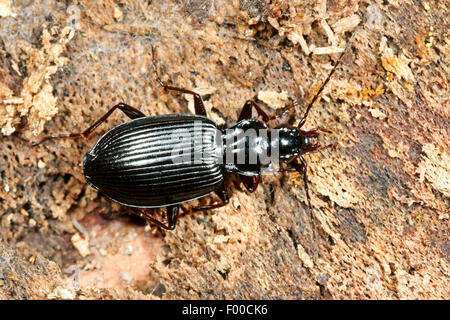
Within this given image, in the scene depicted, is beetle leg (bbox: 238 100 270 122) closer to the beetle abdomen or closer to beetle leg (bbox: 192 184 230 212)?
the beetle abdomen

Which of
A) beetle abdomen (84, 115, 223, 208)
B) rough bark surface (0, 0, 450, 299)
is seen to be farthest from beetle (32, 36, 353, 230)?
rough bark surface (0, 0, 450, 299)

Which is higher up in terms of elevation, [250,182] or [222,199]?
[250,182]

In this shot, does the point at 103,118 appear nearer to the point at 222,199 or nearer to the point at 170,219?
the point at 170,219

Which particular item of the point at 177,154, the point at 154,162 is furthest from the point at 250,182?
the point at 154,162

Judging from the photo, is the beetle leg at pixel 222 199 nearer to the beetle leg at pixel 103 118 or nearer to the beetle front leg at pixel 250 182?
the beetle front leg at pixel 250 182

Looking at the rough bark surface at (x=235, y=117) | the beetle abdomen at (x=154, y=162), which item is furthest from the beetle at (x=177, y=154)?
the rough bark surface at (x=235, y=117)

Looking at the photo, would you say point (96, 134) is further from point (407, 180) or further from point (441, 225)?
point (441, 225)

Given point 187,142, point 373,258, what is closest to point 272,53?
point 187,142
